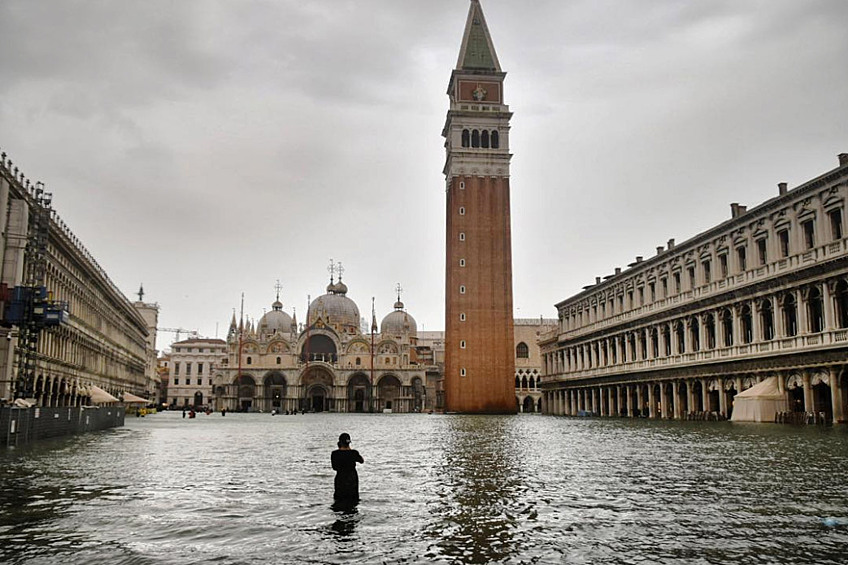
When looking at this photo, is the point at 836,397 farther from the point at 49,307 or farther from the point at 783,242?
the point at 49,307

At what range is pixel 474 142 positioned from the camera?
87000mm

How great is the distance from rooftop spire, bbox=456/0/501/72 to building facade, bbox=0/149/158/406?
44.5 metres

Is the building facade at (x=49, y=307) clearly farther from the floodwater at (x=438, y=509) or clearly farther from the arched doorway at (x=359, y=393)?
the arched doorway at (x=359, y=393)

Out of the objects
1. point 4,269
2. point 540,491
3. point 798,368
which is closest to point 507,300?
point 798,368

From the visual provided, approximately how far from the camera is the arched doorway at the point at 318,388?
364 ft

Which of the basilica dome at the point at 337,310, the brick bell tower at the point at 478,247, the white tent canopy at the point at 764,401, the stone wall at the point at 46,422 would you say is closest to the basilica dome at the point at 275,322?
the basilica dome at the point at 337,310

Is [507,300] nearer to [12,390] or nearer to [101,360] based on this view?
[101,360]

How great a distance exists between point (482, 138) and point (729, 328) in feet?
152

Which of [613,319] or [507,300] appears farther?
[507,300]

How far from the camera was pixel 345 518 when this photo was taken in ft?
36.8

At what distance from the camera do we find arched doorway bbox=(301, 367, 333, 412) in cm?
11081

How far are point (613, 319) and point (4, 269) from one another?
42308mm

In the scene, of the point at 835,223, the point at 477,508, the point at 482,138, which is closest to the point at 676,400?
the point at 835,223

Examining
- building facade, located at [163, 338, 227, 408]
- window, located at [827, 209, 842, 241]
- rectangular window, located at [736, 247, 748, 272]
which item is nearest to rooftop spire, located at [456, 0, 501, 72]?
rectangular window, located at [736, 247, 748, 272]
